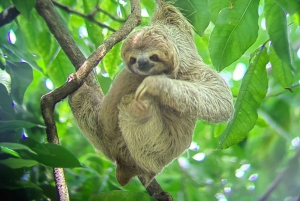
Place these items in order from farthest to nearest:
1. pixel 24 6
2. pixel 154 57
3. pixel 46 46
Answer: pixel 46 46 < pixel 154 57 < pixel 24 6

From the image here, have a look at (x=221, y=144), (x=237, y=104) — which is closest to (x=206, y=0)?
(x=237, y=104)

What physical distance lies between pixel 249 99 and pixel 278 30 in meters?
0.67

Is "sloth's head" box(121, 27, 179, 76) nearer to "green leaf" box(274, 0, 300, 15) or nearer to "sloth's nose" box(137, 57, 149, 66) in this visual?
"sloth's nose" box(137, 57, 149, 66)

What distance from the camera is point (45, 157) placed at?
291 cm

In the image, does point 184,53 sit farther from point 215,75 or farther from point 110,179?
point 110,179

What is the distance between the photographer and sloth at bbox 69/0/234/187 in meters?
3.34

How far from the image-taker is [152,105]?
11.6 feet

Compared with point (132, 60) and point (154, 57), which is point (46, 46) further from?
point (154, 57)

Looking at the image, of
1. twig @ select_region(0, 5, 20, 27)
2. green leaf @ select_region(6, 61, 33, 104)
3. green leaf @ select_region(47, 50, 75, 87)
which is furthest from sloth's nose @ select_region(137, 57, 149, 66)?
twig @ select_region(0, 5, 20, 27)

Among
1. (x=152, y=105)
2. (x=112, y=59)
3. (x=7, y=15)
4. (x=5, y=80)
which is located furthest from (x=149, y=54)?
(x=7, y=15)

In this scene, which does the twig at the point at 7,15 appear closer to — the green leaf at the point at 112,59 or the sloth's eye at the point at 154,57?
the green leaf at the point at 112,59

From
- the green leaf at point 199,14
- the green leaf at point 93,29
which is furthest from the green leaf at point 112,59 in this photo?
the green leaf at point 199,14

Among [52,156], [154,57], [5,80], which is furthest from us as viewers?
[154,57]

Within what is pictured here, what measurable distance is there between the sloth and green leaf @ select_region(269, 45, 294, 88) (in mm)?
412
